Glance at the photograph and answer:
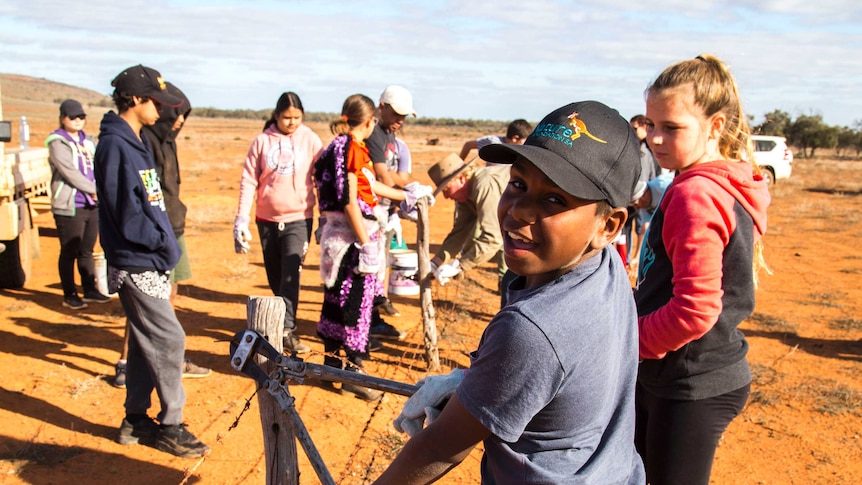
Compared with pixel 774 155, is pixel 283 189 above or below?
below

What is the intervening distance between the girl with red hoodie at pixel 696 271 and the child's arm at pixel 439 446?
3.28 ft

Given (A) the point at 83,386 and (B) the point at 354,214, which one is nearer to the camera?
(B) the point at 354,214

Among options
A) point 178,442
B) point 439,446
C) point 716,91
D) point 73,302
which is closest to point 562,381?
point 439,446

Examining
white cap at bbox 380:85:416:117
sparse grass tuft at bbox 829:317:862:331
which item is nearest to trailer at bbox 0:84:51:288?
white cap at bbox 380:85:416:117

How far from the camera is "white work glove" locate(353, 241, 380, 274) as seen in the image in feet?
16.3

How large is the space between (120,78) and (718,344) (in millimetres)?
3420

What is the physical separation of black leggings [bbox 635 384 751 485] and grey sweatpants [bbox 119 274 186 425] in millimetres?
2909

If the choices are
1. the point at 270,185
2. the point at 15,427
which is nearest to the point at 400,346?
the point at 270,185

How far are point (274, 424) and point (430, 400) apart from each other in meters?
1.09

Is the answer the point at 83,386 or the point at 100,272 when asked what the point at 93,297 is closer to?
the point at 100,272

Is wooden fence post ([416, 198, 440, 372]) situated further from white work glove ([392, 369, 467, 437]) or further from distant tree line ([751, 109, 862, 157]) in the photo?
distant tree line ([751, 109, 862, 157])

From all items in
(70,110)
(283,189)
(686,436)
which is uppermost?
(70,110)

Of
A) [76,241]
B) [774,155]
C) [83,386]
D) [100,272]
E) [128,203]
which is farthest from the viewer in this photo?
[774,155]

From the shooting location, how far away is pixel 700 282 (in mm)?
2121
